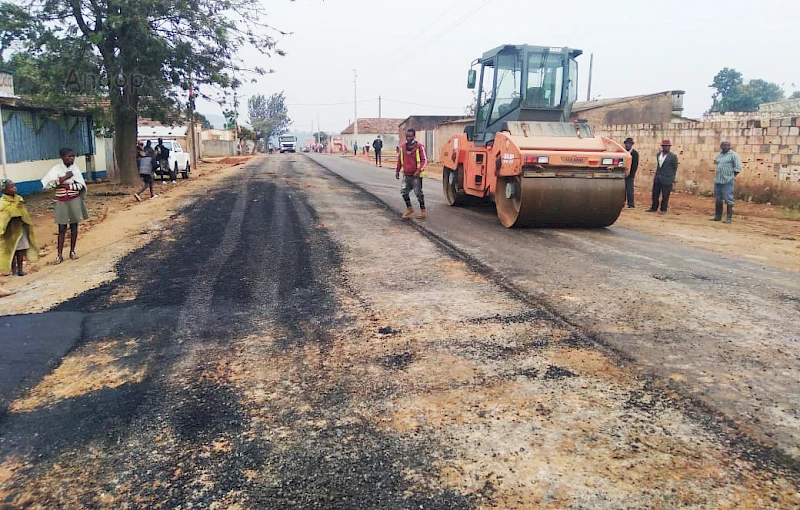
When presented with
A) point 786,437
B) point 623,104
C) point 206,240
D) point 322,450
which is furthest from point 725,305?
point 623,104

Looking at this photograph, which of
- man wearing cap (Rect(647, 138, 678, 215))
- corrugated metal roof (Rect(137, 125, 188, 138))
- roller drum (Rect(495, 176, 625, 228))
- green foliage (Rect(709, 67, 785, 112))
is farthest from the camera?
green foliage (Rect(709, 67, 785, 112))

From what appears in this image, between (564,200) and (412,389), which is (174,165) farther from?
(412,389)

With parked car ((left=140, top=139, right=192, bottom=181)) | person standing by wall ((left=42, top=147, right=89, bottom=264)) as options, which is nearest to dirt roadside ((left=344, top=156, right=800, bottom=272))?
person standing by wall ((left=42, top=147, right=89, bottom=264))

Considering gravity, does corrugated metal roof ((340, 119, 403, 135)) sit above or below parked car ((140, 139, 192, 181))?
above

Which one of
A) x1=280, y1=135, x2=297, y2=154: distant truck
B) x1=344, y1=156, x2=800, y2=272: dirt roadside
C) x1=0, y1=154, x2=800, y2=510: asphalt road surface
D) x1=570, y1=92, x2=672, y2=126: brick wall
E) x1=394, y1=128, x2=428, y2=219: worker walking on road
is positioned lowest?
x1=0, y1=154, x2=800, y2=510: asphalt road surface

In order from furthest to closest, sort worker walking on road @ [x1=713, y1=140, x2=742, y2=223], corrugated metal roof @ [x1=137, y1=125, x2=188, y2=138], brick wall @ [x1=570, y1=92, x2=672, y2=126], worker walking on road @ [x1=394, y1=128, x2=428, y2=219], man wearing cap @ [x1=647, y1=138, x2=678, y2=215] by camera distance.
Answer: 1. corrugated metal roof @ [x1=137, y1=125, x2=188, y2=138]
2. brick wall @ [x1=570, y1=92, x2=672, y2=126]
3. man wearing cap @ [x1=647, y1=138, x2=678, y2=215]
4. worker walking on road @ [x1=713, y1=140, x2=742, y2=223]
5. worker walking on road @ [x1=394, y1=128, x2=428, y2=219]

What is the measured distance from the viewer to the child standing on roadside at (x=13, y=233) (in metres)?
7.24

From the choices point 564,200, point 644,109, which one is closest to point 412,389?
point 564,200

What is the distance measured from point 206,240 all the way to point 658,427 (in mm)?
7187

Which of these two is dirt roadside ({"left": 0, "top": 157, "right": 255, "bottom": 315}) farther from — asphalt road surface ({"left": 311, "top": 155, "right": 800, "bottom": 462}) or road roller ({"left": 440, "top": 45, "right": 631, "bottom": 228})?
road roller ({"left": 440, "top": 45, "right": 631, "bottom": 228})

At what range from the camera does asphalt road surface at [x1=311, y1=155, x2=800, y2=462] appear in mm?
3775

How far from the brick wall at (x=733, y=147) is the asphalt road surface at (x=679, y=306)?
6.77 m

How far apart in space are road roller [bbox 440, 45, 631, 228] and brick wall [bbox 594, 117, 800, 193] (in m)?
6.09

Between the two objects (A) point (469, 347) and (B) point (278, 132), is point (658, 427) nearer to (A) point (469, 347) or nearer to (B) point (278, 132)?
(A) point (469, 347)
